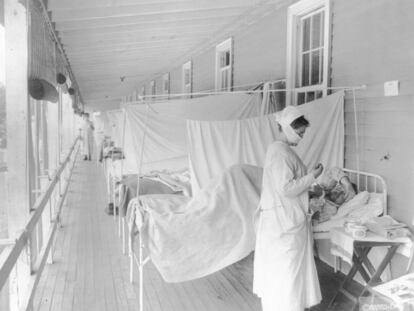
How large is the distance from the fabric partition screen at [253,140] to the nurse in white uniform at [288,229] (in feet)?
3.64

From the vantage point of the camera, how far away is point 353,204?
3.66m

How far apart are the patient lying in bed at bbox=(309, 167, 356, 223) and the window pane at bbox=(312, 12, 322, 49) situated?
162 cm

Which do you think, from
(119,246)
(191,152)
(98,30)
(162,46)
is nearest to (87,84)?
(162,46)

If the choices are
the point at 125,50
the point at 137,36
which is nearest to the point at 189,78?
the point at 125,50

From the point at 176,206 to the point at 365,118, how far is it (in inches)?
74.3

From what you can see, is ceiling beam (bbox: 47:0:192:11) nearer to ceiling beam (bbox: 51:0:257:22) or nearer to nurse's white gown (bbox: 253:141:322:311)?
ceiling beam (bbox: 51:0:257:22)

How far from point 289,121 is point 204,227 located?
120 centimetres

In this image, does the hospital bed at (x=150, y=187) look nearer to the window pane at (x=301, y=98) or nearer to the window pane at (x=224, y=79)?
the window pane at (x=301, y=98)

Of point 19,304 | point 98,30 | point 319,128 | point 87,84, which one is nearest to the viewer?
point 19,304

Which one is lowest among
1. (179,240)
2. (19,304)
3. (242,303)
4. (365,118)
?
(242,303)

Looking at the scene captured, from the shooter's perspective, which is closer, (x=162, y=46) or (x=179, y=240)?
(x=179, y=240)

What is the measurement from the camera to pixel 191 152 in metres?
4.54

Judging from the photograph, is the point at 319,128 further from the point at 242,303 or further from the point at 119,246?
the point at 119,246

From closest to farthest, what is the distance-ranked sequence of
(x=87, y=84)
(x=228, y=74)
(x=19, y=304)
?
(x=19, y=304)
(x=228, y=74)
(x=87, y=84)
